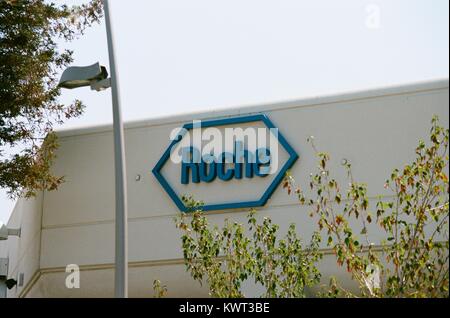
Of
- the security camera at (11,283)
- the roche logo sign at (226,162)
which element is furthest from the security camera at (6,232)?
the roche logo sign at (226,162)

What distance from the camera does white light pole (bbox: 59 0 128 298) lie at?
9.79 metres

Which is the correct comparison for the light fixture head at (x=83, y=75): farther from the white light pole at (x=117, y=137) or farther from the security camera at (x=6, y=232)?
the security camera at (x=6, y=232)

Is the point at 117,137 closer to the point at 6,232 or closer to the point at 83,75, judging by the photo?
the point at 83,75

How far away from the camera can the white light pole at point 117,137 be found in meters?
9.79

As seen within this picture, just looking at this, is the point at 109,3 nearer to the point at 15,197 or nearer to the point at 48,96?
the point at 48,96

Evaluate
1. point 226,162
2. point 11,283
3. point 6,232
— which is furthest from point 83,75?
point 11,283

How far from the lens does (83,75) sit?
11.4 meters

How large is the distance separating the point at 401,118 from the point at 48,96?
7.24 m

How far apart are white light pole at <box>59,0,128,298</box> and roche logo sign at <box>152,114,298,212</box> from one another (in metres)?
6.28

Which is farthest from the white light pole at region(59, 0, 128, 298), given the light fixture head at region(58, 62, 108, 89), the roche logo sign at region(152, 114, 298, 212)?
the roche logo sign at region(152, 114, 298, 212)

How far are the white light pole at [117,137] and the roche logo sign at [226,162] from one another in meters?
6.28

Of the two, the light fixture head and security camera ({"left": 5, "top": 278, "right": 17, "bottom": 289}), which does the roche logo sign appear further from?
the light fixture head
